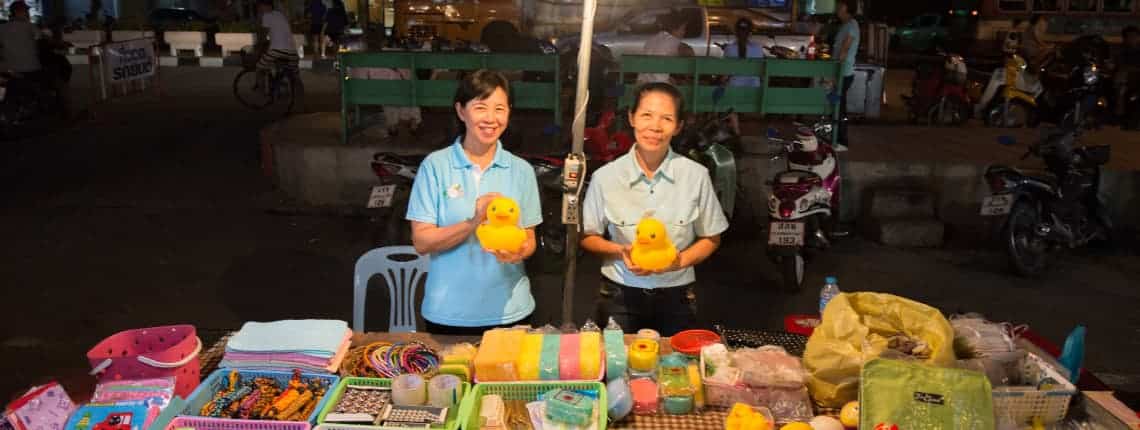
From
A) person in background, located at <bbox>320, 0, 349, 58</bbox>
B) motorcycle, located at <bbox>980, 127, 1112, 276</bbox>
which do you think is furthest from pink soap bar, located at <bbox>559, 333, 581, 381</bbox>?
person in background, located at <bbox>320, 0, 349, 58</bbox>

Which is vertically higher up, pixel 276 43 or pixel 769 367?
pixel 276 43

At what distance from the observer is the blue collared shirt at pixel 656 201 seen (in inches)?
126

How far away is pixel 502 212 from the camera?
A: 2686 mm

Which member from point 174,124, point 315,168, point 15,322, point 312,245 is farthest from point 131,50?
point 15,322

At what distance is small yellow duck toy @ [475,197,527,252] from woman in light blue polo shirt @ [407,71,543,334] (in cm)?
10

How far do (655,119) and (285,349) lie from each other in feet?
4.85

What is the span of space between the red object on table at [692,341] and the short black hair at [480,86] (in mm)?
1027

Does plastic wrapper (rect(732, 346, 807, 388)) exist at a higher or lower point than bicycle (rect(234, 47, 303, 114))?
lower

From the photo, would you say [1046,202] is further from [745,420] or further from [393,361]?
[393,361]

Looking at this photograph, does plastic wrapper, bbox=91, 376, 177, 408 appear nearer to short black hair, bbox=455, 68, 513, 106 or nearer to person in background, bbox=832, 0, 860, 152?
short black hair, bbox=455, 68, 513, 106

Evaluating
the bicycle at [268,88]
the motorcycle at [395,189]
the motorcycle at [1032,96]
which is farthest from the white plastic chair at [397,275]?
the motorcycle at [1032,96]

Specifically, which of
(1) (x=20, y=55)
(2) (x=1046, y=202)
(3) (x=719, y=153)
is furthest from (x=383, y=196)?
(1) (x=20, y=55)

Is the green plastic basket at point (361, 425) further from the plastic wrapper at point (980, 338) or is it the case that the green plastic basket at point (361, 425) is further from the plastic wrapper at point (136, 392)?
the plastic wrapper at point (980, 338)

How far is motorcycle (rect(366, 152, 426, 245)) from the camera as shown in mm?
6051
